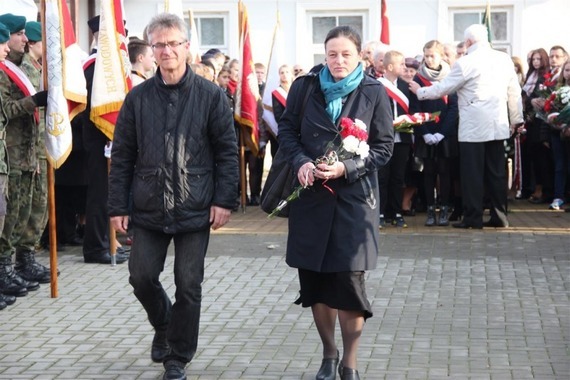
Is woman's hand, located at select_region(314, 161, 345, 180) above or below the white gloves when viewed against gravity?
above

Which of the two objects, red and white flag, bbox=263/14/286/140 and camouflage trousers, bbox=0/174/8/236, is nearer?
camouflage trousers, bbox=0/174/8/236

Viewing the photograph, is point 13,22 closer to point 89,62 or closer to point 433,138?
point 89,62

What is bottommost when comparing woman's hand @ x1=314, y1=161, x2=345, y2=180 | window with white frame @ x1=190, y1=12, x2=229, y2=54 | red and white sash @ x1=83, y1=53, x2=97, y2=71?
woman's hand @ x1=314, y1=161, x2=345, y2=180

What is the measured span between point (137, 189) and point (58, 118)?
9.67 feet

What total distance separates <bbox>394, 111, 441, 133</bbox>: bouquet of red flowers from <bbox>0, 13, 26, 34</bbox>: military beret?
486 centimetres

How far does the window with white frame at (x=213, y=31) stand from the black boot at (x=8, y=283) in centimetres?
1414

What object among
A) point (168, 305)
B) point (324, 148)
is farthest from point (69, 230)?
point (324, 148)

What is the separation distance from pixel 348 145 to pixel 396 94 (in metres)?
7.09

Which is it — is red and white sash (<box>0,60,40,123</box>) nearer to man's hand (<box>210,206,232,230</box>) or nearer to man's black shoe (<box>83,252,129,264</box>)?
man's black shoe (<box>83,252,129,264</box>)

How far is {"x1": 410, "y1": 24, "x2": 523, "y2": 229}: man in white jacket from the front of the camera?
520 inches

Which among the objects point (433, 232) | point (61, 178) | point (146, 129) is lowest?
point (433, 232)

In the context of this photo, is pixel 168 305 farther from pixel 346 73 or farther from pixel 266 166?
pixel 266 166

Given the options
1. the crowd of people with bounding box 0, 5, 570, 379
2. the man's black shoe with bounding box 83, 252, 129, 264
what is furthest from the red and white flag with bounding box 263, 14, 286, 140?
the man's black shoe with bounding box 83, 252, 129, 264

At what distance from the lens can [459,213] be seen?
14500mm
